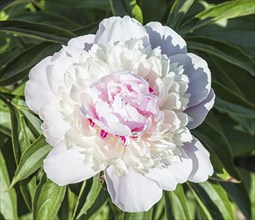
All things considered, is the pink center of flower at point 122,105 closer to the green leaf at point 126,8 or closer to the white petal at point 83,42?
the white petal at point 83,42

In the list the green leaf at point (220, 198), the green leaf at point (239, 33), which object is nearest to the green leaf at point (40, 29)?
the green leaf at point (220, 198)

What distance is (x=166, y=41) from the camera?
102 cm

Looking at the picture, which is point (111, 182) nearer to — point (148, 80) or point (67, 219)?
point (148, 80)

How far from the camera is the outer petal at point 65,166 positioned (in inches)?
37.7

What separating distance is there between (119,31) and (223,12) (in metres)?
0.37

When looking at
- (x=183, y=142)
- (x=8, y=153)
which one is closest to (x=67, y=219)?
(x=8, y=153)

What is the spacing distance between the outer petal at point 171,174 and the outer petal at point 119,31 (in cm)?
24

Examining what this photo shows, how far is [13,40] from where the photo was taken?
5.19ft

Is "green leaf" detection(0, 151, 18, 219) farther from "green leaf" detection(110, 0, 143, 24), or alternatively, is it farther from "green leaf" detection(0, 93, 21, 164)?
"green leaf" detection(110, 0, 143, 24)

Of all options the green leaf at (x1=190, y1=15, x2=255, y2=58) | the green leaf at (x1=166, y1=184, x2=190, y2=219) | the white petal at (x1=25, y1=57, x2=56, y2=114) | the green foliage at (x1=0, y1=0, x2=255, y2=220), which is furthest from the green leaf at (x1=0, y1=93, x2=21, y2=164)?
the green leaf at (x1=190, y1=15, x2=255, y2=58)

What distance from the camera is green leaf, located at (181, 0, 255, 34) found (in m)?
1.28

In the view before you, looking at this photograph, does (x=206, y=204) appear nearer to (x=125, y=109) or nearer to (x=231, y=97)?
(x=231, y=97)

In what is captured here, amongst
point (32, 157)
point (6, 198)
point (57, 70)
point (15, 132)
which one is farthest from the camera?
point (6, 198)

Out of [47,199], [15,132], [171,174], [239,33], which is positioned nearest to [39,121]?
[15,132]
